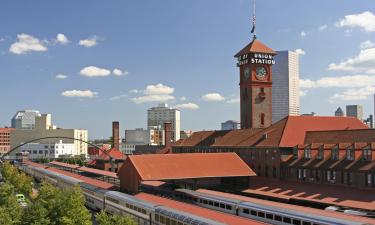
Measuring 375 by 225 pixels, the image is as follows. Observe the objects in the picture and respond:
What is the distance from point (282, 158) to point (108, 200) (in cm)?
2735

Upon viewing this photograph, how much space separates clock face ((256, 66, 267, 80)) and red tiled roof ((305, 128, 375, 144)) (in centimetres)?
2482

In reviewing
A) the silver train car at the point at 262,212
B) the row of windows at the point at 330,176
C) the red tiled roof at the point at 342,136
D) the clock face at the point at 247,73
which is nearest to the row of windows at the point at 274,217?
the silver train car at the point at 262,212

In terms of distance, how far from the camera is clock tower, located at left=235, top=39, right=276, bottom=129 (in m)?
98.5

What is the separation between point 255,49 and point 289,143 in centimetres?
3030

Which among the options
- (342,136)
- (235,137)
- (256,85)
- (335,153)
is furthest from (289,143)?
(256,85)

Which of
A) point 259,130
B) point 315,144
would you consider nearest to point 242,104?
point 259,130

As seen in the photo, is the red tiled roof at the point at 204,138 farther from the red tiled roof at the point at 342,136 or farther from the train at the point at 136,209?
the train at the point at 136,209

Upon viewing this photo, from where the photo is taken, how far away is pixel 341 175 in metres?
62.2

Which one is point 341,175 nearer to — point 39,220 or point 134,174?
point 134,174

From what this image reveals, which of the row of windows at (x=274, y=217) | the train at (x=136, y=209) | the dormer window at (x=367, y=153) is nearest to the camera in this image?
the row of windows at (x=274, y=217)

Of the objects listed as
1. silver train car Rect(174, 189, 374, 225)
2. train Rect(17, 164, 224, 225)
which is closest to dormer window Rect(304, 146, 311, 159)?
silver train car Rect(174, 189, 374, 225)

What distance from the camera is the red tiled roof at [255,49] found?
98887 mm

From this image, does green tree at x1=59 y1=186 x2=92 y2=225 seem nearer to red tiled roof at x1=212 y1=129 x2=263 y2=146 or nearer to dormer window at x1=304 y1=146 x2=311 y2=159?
dormer window at x1=304 y1=146 x2=311 y2=159

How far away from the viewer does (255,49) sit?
326 ft
